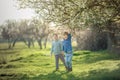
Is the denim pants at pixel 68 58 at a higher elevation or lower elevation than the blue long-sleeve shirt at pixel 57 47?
lower

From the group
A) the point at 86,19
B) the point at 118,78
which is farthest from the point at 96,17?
the point at 118,78

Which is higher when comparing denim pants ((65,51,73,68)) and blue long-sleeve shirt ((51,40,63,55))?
blue long-sleeve shirt ((51,40,63,55))

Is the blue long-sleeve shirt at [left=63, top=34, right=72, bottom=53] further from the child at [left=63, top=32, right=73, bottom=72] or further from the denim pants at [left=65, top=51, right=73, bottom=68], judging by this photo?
the denim pants at [left=65, top=51, right=73, bottom=68]

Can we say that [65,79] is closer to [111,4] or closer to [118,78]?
[118,78]

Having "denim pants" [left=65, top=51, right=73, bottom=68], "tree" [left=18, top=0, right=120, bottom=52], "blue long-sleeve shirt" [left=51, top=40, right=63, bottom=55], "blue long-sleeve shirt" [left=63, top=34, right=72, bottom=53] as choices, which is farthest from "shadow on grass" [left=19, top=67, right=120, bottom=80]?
"tree" [left=18, top=0, right=120, bottom=52]

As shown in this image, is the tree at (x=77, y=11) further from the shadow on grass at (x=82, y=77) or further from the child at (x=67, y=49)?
the shadow on grass at (x=82, y=77)

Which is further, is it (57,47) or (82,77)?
(57,47)

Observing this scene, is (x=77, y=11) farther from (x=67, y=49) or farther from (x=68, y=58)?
(x=68, y=58)

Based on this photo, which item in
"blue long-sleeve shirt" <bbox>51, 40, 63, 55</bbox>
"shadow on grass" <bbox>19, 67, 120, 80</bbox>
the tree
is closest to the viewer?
"shadow on grass" <bbox>19, 67, 120, 80</bbox>

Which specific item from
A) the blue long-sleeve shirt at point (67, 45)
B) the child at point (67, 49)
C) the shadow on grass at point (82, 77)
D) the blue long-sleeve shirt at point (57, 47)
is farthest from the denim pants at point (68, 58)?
the shadow on grass at point (82, 77)

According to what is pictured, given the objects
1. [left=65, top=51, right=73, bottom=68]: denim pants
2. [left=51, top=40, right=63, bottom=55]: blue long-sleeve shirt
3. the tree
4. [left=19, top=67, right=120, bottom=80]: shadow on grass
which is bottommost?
[left=19, top=67, right=120, bottom=80]: shadow on grass

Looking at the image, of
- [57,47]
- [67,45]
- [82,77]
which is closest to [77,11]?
[67,45]

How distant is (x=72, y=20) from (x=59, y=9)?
4.69ft

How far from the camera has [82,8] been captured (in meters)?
20.2
